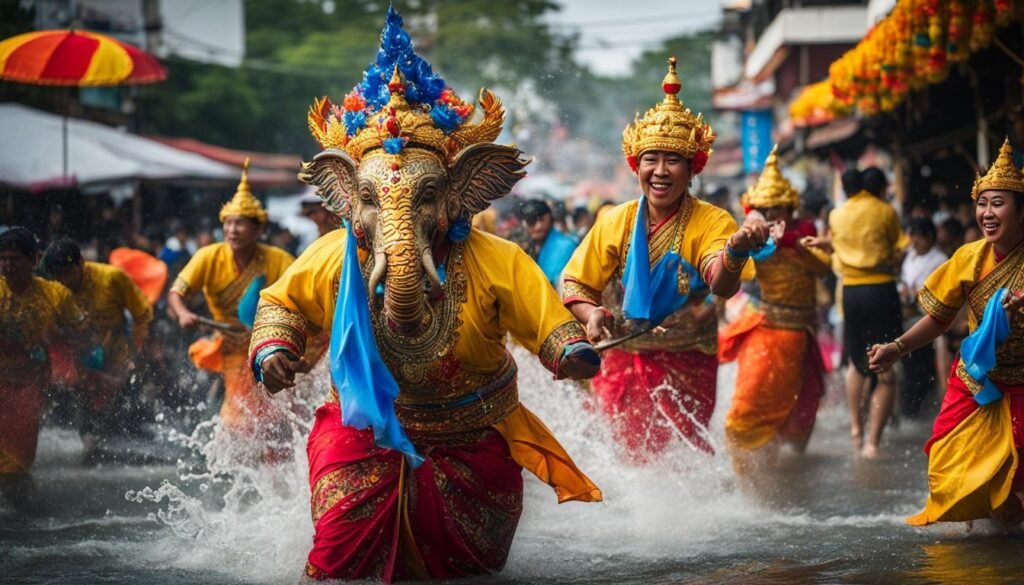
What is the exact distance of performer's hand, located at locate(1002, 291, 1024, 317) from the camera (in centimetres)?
685

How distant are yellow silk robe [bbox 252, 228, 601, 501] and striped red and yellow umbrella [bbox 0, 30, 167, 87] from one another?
6.93m

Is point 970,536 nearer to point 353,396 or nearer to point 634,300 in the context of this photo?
point 634,300

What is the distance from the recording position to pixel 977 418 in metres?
7.16

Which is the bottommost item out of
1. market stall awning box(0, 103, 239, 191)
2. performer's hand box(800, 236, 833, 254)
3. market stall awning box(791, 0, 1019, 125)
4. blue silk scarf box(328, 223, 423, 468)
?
blue silk scarf box(328, 223, 423, 468)

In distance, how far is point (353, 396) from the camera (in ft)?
18.5

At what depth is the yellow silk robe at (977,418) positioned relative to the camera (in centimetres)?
702

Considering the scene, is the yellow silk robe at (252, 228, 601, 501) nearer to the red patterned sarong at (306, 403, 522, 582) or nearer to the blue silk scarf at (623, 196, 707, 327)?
the red patterned sarong at (306, 403, 522, 582)

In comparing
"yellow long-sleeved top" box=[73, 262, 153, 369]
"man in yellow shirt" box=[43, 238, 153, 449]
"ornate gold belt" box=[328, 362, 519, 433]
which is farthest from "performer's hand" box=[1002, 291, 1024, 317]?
"yellow long-sleeved top" box=[73, 262, 153, 369]

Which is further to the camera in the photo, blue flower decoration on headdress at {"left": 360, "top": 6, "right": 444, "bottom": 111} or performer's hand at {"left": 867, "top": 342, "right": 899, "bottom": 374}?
performer's hand at {"left": 867, "top": 342, "right": 899, "bottom": 374}

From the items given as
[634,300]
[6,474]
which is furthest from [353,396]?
[6,474]

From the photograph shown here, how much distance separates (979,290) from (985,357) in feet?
1.15

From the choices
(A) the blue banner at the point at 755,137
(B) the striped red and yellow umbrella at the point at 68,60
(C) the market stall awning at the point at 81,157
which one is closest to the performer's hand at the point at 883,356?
(B) the striped red and yellow umbrella at the point at 68,60

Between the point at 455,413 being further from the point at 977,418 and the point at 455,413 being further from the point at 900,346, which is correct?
the point at 977,418

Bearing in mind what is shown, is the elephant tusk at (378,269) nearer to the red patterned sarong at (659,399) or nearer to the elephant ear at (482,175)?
the elephant ear at (482,175)
